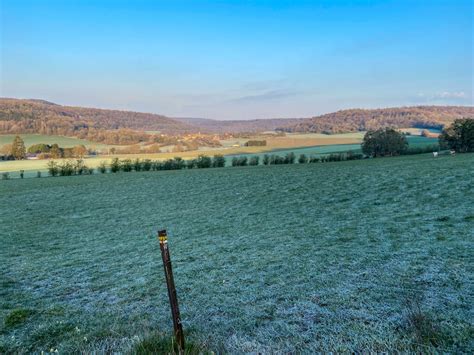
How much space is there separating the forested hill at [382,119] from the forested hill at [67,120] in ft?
189

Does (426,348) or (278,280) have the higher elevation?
(426,348)

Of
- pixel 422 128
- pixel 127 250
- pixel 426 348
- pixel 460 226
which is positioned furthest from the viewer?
pixel 422 128

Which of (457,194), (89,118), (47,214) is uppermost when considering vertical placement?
(89,118)

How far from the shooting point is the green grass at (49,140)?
88.7m

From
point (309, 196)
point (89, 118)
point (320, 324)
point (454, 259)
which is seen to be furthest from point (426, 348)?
point (89, 118)

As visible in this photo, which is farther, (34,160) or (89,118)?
(89,118)

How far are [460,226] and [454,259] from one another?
10.3 ft

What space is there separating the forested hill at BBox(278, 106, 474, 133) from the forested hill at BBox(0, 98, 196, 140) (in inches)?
2262

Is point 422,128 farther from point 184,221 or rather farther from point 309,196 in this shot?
point 184,221

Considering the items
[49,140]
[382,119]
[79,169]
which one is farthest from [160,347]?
[382,119]

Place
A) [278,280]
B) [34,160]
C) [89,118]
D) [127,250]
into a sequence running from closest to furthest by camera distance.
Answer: [278,280], [127,250], [34,160], [89,118]

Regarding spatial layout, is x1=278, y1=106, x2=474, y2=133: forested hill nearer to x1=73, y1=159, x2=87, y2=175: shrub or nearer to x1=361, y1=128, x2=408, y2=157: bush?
x1=361, y1=128, x2=408, y2=157: bush

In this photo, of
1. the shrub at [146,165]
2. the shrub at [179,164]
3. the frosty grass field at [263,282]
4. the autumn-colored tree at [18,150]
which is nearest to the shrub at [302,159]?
the shrub at [179,164]

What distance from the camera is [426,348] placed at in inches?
122
